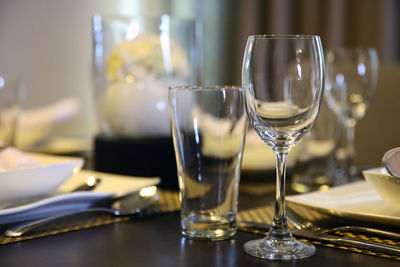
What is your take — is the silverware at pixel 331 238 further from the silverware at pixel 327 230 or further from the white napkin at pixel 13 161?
the white napkin at pixel 13 161

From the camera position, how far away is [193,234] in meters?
0.70

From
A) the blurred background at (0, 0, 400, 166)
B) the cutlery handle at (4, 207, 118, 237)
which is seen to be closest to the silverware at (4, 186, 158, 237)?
the cutlery handle at (4, 207, 118, 237)

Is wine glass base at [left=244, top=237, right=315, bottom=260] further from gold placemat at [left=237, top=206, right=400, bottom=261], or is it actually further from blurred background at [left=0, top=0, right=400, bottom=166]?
blurred background at [left=0, top=0, right=400, bottom=166]

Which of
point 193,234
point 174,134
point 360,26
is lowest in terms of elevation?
point 193,234

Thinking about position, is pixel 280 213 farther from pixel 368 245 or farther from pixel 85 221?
pixel 85 221

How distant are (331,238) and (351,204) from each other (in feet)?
0.39

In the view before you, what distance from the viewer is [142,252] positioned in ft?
2.10

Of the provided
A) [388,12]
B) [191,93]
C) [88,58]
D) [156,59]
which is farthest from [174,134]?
[88,58]

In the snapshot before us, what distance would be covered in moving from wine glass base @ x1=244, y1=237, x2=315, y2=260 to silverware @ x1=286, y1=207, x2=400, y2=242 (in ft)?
0.21

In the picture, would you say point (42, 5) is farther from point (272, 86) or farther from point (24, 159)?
point (272, 86)

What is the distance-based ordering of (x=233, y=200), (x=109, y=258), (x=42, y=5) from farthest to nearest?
1. (x=42, y=5)
2. (x=233, y=200)
3. (x=109, y=258)

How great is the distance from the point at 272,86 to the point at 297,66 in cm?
4

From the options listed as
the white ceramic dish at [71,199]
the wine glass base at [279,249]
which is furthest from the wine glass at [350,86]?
the wine glass base at [279,249]

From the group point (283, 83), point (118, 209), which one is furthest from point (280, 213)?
point (118, 209)
